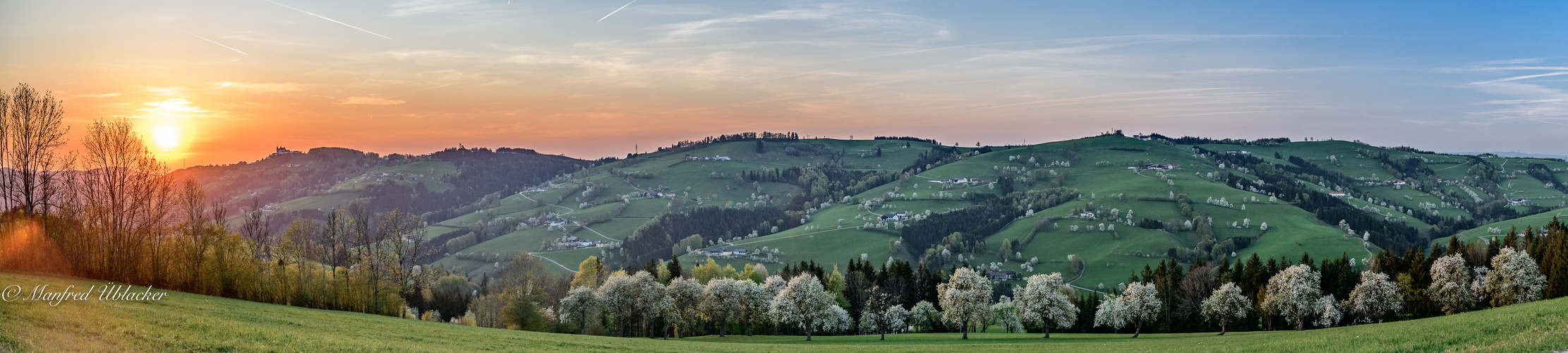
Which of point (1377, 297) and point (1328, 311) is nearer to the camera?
point (1377, 297)

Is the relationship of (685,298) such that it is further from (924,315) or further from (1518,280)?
(1518,280)

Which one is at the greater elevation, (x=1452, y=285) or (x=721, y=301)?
(x=1452, y=285)

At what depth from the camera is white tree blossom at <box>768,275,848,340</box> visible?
7400cm

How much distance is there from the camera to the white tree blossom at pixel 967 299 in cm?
7388

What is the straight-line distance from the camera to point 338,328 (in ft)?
121

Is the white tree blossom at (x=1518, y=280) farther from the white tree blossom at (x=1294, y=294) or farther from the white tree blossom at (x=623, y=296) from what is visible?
the white tree blossom at (x=623, y=296)

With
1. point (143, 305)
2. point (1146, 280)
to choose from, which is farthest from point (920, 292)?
point (143, 305)

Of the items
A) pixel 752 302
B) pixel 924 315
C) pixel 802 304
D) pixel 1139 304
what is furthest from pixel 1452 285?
pixel 752 302

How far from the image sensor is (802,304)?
74250 millimetres

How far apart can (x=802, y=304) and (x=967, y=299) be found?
17374mm

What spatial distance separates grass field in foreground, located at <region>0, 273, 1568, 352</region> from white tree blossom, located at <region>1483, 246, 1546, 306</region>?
120ft

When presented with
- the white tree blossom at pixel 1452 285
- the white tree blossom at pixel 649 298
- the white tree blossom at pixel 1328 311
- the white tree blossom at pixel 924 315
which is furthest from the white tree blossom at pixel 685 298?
the white tree blossom at pixel 1452 285

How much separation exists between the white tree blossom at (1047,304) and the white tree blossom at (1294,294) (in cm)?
2204

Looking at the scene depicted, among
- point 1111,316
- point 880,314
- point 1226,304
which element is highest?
point 1226,304
